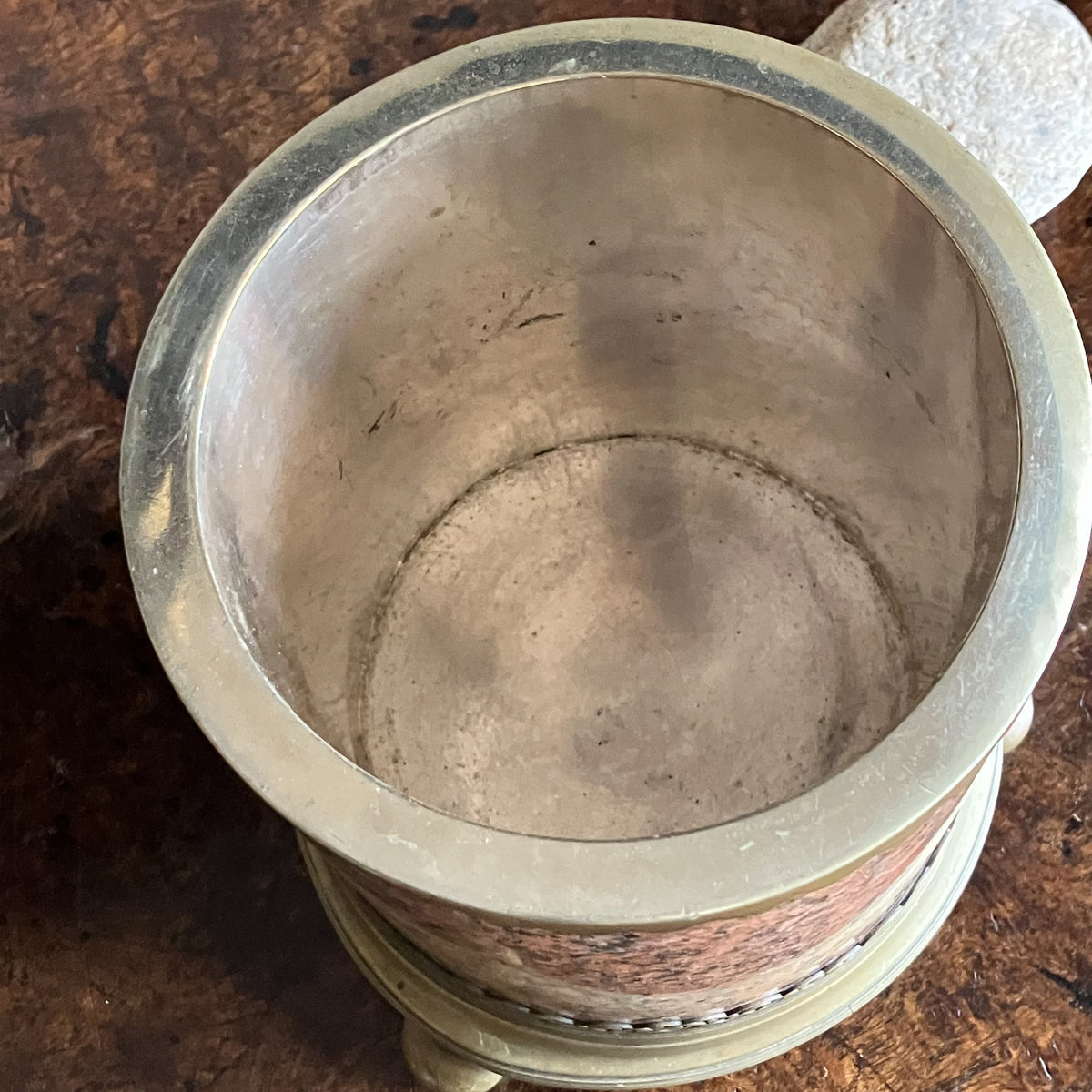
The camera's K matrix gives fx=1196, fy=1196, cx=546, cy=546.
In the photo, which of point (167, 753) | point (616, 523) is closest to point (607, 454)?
point (616, 523)

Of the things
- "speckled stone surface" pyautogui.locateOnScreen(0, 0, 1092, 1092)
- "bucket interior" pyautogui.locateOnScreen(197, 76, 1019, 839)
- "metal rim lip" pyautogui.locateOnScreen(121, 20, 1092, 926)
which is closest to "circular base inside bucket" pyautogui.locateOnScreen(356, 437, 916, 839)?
"bucket interior" pyautogui.locateOnScreen(197, 76, 1019, 839)

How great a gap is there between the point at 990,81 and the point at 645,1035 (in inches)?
24.0

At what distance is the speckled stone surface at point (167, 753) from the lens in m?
0.63

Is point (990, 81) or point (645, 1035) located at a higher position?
point (990, 81)

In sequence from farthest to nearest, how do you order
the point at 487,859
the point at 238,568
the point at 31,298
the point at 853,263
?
the point at 31,298 → the point at 853,263 → the point at 238,568 → the point at 487,859

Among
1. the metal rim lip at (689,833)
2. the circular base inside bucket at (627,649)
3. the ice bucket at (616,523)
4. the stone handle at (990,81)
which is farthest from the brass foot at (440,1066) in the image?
the stone handle at (990,81)

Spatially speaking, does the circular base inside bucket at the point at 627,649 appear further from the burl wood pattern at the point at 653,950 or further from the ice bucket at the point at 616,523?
the burl wood pattern at the point at 653,950

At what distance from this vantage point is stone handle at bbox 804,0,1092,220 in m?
0.76

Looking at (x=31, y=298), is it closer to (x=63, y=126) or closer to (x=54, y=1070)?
(x=63, y=126)

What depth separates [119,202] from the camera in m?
0.77

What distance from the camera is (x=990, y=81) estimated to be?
0.76 metres

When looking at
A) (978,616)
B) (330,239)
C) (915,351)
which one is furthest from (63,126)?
(978,616)

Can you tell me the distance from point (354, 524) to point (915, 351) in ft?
1.03

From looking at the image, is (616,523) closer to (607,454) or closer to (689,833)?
(607,454)
